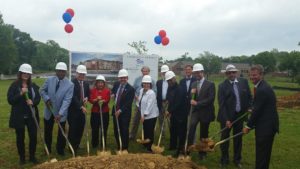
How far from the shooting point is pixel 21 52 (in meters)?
87.9

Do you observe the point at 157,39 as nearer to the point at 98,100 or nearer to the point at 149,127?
the point at 98,100

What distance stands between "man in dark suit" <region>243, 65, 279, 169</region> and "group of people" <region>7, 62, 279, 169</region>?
2cm

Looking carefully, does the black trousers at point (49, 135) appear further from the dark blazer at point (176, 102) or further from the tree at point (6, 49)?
the tree at point (6, 49)

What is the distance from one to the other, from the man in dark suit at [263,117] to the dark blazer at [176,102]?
2.61 meters

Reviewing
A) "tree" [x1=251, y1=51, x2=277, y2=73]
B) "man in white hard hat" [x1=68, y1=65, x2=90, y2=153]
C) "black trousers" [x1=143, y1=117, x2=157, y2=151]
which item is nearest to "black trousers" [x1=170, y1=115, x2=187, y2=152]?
"black trousers" [x1=143, y1=117, x2=157, y2=151]

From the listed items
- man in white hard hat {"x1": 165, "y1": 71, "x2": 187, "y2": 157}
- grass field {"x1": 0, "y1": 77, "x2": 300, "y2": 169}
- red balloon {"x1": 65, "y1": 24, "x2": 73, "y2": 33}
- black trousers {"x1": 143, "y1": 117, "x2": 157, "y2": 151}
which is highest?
red balloon {"x1": 65, "y1": 24, "x2": 73, "y2": 33}

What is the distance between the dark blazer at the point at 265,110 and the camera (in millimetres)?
6367

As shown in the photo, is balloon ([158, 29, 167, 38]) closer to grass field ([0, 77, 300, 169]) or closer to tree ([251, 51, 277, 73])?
grass field ([0, 77, 300, 169])

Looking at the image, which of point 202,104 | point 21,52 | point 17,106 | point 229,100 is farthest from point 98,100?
point 21,52

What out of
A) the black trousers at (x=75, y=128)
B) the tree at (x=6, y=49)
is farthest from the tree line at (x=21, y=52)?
the black trousers at (x=75, y=128)

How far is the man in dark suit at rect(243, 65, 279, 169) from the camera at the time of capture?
638 cm

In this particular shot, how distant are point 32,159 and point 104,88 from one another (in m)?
2.50

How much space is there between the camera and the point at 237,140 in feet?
27.0

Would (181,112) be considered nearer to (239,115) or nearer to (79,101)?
(239,115)
